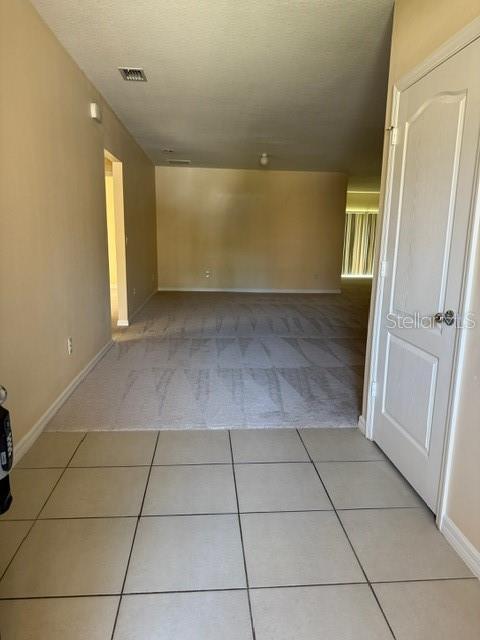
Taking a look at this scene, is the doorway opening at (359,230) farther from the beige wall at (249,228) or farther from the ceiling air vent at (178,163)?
the ceiling air vent at (178,163)

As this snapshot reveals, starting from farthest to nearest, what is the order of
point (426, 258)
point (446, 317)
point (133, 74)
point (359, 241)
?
point (359, 241) < point (133, 74) < point (426, 258) < point (446, 317)

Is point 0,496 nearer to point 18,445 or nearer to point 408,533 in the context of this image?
point 18,445

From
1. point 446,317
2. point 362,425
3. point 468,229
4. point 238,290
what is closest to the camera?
point 468,229

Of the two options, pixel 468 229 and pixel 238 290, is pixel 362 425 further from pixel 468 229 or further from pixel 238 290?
pixel 238 290

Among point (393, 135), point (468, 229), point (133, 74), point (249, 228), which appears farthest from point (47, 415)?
point (249, 228)

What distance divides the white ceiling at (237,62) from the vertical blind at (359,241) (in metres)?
6.45

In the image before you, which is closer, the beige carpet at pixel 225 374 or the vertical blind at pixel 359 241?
the beige carpet at pixel 225 374

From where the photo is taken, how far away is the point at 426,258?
5.77 ft

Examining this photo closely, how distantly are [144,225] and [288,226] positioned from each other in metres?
3.25

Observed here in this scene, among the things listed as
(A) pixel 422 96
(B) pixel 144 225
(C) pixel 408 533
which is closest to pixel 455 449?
(C) pixel 408 533

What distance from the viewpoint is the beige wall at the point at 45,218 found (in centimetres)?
203

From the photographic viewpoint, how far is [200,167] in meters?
7.88

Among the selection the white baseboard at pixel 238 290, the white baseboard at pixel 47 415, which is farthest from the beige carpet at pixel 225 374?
the white baseboard at pixel 238 290

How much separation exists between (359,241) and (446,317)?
1086cm
